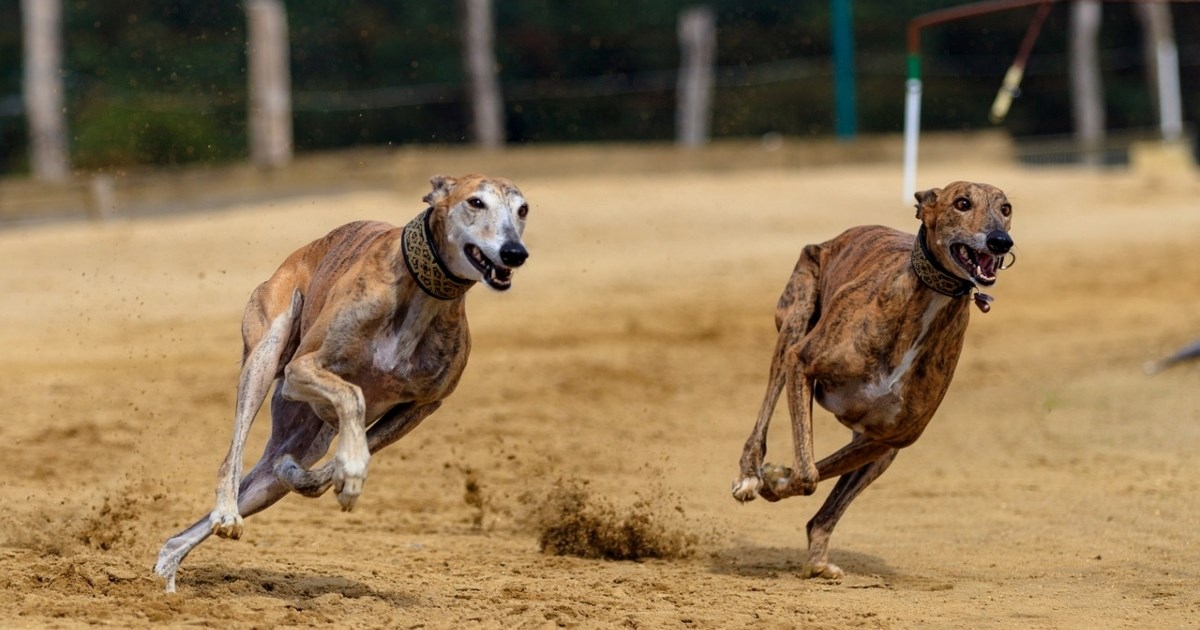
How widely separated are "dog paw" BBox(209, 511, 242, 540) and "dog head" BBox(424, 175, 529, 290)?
1066 mm

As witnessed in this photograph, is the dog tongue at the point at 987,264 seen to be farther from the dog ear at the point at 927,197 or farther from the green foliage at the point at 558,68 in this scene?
the green foliage at the point at 558,68

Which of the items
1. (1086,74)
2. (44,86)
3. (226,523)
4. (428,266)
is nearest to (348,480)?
(226,523)

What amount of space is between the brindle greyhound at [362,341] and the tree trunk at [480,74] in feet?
51.8

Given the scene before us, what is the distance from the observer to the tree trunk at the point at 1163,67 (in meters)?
25.1

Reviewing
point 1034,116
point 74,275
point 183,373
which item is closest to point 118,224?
point 74,275

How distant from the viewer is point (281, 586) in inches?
227

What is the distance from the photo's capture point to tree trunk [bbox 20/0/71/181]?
1825 centimetres

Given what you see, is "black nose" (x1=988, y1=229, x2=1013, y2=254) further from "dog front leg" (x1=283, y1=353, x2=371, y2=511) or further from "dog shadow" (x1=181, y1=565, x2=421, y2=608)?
"dog shadow" (x1=181, y1=565, x2=421, y2=608)

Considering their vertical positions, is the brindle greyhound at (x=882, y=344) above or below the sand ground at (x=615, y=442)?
above

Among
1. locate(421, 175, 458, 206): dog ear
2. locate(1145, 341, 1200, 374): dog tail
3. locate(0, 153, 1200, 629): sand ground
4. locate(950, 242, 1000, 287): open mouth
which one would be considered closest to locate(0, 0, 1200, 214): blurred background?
locate(0, 153, 1200, 629): sand ground

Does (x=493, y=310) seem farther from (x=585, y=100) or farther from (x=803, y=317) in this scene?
(x=585, y=100)

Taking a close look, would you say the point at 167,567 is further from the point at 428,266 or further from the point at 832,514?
the point at 832,514

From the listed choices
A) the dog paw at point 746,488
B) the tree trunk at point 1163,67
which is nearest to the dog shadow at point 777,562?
the dog paw at point 746,488

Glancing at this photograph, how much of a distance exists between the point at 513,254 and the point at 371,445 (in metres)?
1.15
